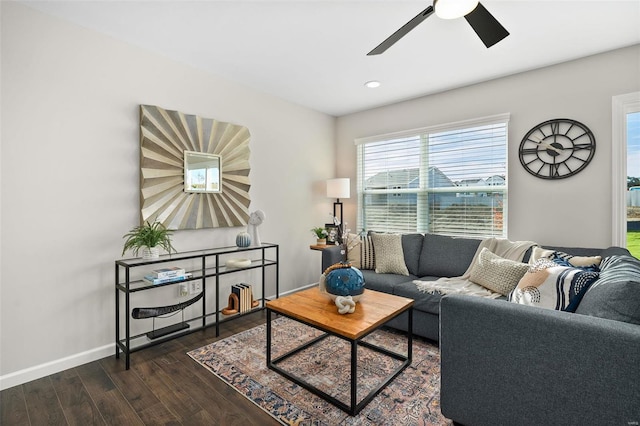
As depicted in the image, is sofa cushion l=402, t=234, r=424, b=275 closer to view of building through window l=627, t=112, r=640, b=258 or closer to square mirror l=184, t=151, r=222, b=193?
view of building through window l=627, t=112, r=640, b=258

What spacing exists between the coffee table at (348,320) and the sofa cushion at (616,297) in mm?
1020

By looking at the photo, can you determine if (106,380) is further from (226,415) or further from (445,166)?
(445,166)

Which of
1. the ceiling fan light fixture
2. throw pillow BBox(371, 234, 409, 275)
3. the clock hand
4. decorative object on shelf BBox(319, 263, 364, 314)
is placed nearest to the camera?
the ceiling fan light fixture

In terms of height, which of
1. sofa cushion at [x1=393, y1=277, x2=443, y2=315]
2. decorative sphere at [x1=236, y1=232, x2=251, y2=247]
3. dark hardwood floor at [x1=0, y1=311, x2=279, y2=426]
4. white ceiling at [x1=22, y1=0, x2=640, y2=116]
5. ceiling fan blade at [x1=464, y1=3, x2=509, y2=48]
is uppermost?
white ceiling at [x1=22, y1=0, x2=640, y2=116]

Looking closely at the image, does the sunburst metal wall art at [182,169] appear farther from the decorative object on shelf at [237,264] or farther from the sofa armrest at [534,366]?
the sofa armrest at [534,366]

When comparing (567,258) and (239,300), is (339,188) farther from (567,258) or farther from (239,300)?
(567,258)

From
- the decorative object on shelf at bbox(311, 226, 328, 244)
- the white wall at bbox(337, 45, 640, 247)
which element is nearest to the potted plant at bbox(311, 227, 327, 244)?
the decorative object on shelf at bbox(311, 226, 328, 244)

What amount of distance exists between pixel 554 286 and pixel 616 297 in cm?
48

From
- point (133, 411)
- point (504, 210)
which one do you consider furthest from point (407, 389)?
point (504, 210)

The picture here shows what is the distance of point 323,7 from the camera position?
2.12m

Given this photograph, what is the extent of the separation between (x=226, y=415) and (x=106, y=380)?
101 centimetres

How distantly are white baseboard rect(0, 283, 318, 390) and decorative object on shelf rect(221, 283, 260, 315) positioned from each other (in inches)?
39.1

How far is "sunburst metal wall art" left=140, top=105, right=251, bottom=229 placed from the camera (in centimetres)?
268

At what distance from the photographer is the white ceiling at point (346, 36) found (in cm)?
214
